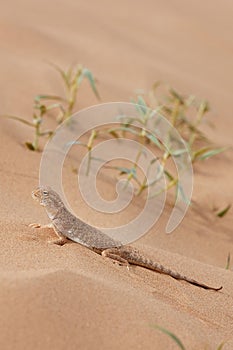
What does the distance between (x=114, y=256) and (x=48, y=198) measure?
1.27ft

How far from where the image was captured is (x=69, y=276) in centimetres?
247

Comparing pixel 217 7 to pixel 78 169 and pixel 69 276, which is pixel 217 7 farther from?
pixel 69 276

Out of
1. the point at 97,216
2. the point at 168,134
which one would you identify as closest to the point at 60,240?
the point at 97,216

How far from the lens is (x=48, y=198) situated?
10.3ft

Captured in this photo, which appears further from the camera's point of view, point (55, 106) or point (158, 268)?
point (55, 106)

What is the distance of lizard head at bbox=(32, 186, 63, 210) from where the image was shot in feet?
10.3

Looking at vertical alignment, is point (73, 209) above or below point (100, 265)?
below

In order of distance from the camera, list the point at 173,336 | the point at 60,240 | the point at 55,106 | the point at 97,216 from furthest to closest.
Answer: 1. the point at 55,106
2. the point at 97,216
3. the point at 60,240
4. the point at 173,336

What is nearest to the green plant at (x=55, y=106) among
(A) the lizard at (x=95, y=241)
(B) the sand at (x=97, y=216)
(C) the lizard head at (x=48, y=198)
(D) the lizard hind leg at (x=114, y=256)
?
(B) the sand at (x=97, y=216)

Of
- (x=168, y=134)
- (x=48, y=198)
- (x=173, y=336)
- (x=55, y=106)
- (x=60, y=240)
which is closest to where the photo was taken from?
(x=173, y=336)

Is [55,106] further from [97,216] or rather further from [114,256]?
[114,256]

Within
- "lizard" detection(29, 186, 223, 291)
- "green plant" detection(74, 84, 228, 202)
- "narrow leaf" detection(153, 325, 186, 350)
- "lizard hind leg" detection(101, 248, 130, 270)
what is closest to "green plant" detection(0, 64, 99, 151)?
"green plant" detection(74, 84, 228, 202)

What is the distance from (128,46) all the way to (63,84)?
201 cm

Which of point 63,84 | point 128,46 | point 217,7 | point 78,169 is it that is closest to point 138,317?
point 78,169
